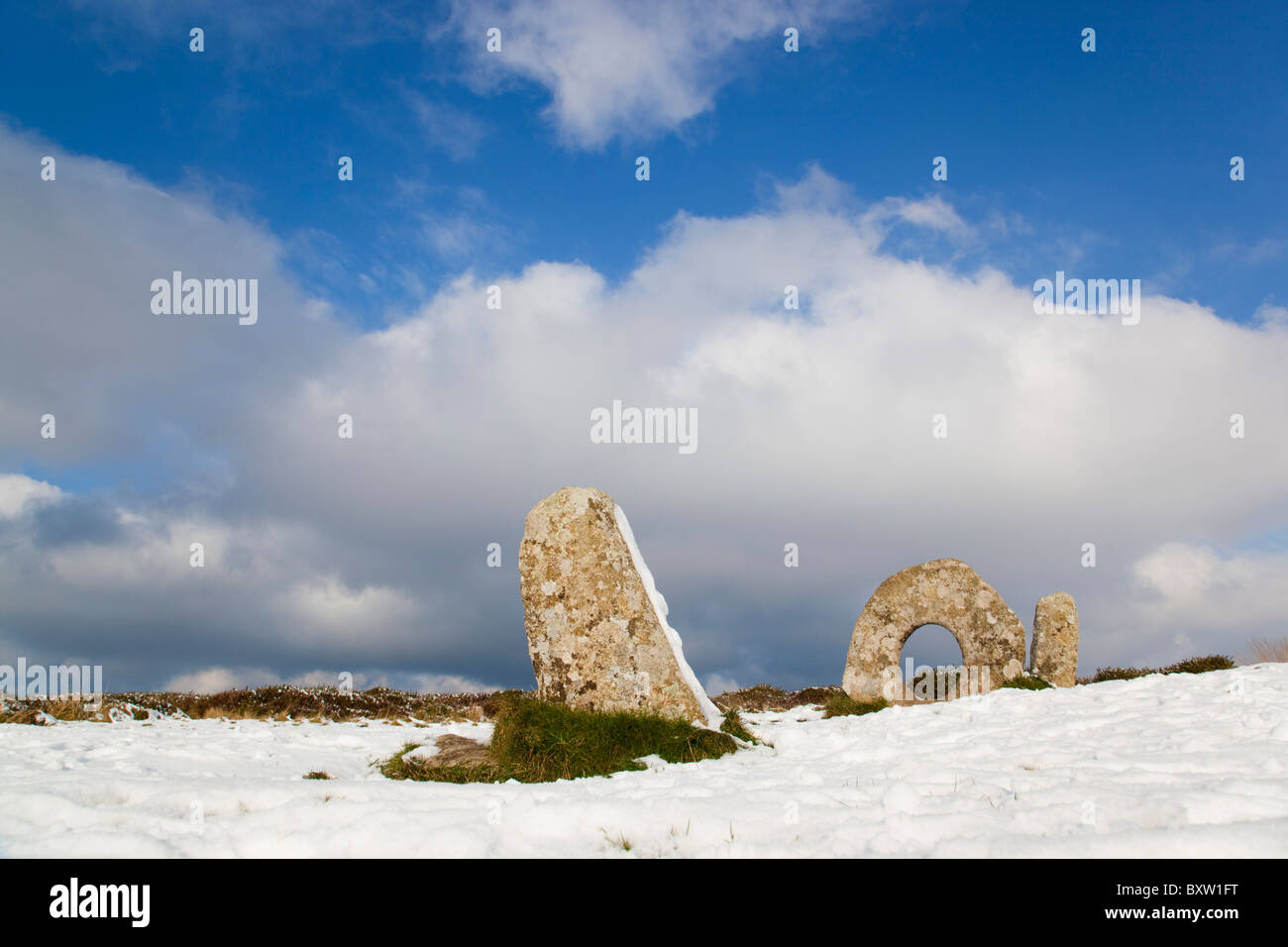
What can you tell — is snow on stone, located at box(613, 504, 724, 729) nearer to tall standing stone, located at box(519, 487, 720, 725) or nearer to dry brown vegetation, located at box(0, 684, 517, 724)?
tall standing stone, located at box(519, 487, 720, 725)

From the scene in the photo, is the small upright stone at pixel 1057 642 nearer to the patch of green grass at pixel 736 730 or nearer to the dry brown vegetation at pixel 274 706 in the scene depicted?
the patch of green grass at pixel 736 730

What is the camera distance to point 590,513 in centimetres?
973

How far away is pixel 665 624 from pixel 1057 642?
1226cm

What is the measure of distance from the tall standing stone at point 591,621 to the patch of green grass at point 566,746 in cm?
28

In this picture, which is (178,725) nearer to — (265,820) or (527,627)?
(527,627)

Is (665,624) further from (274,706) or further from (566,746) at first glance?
(274,706)

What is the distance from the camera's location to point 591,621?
9477 mm

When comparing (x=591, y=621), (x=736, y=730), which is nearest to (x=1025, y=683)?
(x=736, y=730)

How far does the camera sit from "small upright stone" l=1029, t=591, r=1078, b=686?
18000 mm

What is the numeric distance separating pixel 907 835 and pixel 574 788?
2630mm

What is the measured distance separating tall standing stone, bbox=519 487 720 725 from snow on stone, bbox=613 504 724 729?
0.05m

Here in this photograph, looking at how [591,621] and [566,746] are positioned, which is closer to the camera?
[566,746]

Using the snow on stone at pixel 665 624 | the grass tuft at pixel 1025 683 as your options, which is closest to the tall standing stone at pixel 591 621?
the snow on stone at pixel 665 624
